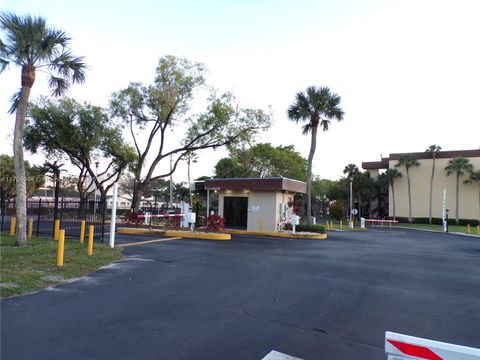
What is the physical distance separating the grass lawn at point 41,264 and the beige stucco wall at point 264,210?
13011 millimetres

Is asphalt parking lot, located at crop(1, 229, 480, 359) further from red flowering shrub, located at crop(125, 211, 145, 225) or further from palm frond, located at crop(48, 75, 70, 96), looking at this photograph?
red flowering shrub, located at crop(125, 211, 145, 225)

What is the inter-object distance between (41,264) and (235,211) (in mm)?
17980

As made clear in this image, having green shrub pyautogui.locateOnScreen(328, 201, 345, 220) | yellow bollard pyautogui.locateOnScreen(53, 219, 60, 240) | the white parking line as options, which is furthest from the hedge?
the white parking line

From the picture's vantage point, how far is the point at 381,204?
6356 cm

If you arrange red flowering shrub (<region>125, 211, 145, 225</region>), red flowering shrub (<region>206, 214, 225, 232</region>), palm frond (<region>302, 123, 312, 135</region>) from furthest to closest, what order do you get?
palm frond (<region>302, 123, 312, 135</region>), red flowering shrub (<region>125, 211, 145, 225</region>), red flowering shrub (<region>206, 214, 225, 232</region>)

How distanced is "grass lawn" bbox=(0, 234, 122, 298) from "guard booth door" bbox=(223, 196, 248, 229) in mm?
13681

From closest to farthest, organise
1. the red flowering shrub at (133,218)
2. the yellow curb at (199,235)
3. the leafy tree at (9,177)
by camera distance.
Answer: the yellow curb at (199,235), the red flowering shrub at (133,218), the leafy tree at (9,177)

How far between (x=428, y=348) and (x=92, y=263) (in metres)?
9.48

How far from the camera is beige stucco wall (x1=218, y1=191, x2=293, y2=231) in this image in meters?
24.9

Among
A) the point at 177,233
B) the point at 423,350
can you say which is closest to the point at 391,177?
the point at 177,233

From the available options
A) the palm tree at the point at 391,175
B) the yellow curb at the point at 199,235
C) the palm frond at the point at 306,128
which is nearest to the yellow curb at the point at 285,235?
the yellow curb at the point at 199,235

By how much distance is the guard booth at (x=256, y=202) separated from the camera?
2481 cm

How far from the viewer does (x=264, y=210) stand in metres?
25.2

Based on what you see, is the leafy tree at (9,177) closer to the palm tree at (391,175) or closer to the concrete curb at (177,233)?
the concrete curb at (177,233)
